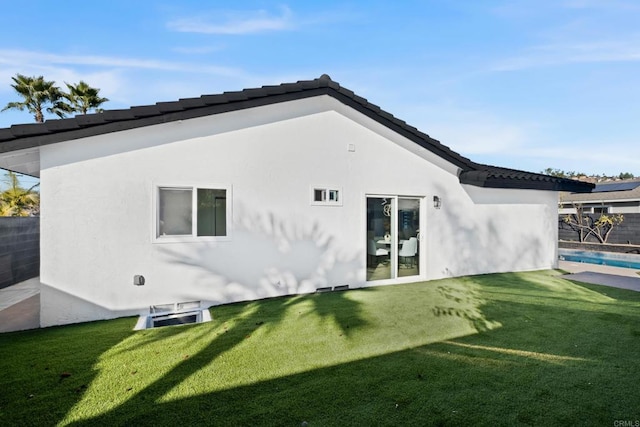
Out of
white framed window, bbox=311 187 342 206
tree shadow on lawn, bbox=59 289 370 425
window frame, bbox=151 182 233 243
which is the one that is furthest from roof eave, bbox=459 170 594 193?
window frame, bbox=151 182 233 243

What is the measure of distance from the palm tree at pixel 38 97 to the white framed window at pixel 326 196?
2477cm

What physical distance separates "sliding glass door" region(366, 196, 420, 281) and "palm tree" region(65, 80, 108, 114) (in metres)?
24.4

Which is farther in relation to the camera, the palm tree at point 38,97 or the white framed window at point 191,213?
the palm tree at point 38,97

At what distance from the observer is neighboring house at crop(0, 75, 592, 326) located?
6.47m

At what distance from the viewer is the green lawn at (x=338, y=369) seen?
3.36 meters

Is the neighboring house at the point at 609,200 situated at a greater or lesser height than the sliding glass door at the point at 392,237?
greater

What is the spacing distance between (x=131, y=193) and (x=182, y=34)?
1005cm

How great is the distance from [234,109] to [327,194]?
343 cm

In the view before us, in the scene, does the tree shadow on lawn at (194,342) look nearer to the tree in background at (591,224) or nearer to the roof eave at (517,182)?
the roof eave at (517,182)

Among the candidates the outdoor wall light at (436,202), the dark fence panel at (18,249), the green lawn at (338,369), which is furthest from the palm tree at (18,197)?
the outdoor wall light at (436,202)

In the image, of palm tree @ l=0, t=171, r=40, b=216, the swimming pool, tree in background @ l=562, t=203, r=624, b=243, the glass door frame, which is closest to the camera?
the glass door frame

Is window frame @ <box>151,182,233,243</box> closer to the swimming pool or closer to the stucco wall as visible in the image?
the stucco wall

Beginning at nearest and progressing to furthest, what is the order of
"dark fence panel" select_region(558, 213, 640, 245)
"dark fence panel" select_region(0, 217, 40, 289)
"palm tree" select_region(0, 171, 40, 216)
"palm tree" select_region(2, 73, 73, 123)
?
"dark fence panel" select_region(0, 217, 40, 289), "palm tree" select_region(0, 171, 40, 216), "dark fence panel" select_region(558, 213, 640, 245), "palm tree" select_region(2, 73, 73, 123)

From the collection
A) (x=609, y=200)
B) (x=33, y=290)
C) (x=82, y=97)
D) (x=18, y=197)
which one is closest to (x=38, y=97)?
(x=82, y=97)
